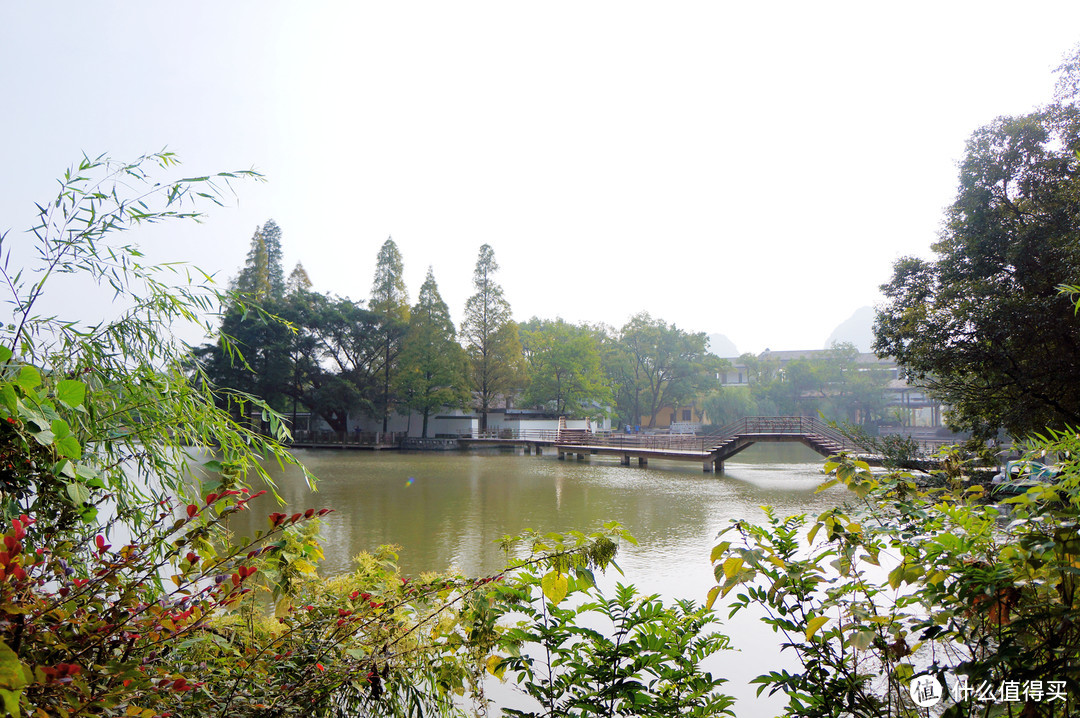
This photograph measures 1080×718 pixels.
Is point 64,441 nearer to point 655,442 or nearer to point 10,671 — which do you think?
point 10,671

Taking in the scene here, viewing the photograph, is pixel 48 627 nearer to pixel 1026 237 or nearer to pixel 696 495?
pixel 1026 237

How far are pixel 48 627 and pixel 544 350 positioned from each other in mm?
30098

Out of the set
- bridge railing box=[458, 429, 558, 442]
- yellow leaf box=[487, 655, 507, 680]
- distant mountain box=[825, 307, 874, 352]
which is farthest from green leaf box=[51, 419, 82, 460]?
distant mountain box=[825, 307, 874, 352]

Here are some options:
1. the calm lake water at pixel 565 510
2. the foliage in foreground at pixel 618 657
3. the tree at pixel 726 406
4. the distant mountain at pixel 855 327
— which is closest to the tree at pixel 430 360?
the calm lake water at pixel 565 510

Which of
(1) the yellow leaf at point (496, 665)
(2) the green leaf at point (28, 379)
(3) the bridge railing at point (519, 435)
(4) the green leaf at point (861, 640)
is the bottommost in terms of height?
(3) the bridge railing at point (519, 435)

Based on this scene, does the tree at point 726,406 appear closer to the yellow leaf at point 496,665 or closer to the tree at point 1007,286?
the tree at point 1007,286

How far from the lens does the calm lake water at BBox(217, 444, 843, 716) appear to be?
17.3 ft

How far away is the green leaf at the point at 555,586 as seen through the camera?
125cm

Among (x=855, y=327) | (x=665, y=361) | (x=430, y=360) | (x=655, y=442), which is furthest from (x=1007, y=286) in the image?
(x=855, y=327)

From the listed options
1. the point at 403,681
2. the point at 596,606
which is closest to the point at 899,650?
the point at 596,606

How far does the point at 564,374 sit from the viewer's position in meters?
30.7

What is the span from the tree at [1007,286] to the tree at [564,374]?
21.0m

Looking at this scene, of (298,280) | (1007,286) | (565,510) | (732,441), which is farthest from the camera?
(298,280)

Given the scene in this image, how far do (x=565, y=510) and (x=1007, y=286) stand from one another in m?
7.06
